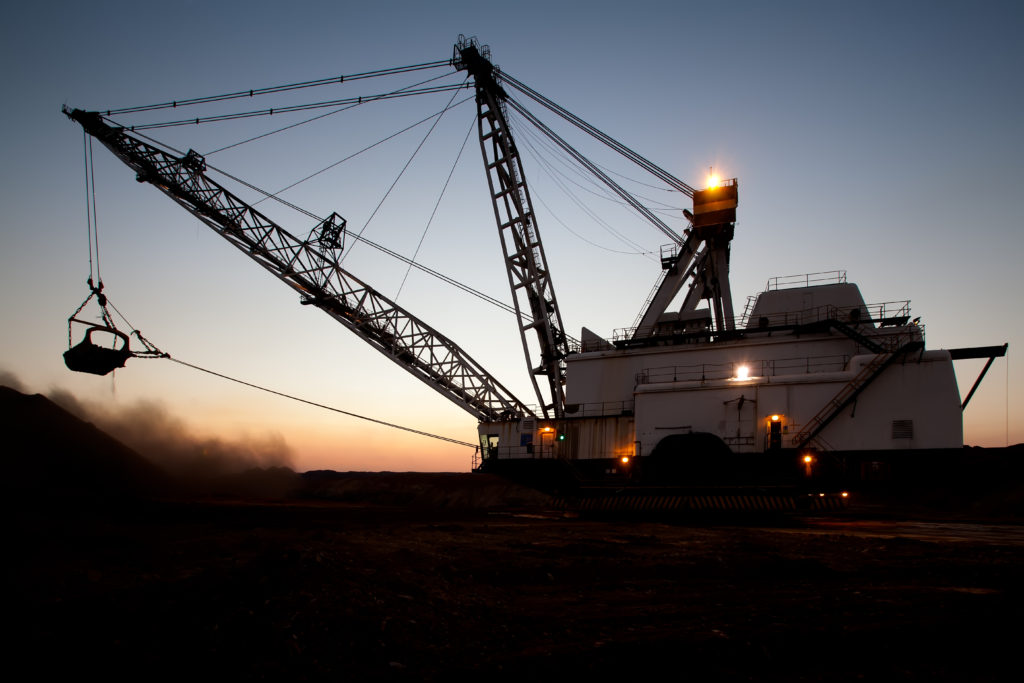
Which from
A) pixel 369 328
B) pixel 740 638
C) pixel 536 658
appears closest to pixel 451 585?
pixel 536 658

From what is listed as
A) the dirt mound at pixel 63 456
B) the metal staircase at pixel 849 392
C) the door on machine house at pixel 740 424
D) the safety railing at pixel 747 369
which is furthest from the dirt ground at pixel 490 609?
the dirt mound at pixel 63 456

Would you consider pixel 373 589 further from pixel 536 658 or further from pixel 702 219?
pixel 702 219

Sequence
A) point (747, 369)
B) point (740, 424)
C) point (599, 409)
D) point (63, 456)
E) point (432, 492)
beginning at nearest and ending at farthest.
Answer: point (740, 424) < point (747, 369) < point (599, 409) < point (63, 456) < point (432, 492)

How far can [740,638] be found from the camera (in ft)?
22.1

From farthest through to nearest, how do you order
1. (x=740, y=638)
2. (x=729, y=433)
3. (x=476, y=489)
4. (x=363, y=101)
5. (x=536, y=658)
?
(x=476, y=489) → (x=363, y=101) → (x=729, y=433) → (x=740, y=638) → (x=536, y=658)

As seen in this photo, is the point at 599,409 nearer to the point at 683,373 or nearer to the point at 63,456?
the point at 683,373

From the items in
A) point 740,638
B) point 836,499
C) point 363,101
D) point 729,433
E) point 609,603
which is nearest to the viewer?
point 740,638

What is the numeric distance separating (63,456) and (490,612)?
40.4 m

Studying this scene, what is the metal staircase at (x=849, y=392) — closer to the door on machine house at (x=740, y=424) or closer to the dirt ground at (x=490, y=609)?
the door on machine house at (x=740, y=424)

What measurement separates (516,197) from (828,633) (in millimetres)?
29186

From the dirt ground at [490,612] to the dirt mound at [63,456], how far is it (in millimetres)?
26066

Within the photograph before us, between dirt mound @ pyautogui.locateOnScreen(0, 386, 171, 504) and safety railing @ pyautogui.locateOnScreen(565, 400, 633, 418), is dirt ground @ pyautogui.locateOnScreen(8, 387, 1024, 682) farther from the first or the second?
dirt mound @ pyautogui.locateOnScreen(0, 386, 171, 504)

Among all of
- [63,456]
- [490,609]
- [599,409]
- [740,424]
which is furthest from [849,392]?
[63,456]

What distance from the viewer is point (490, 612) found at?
7.69m
